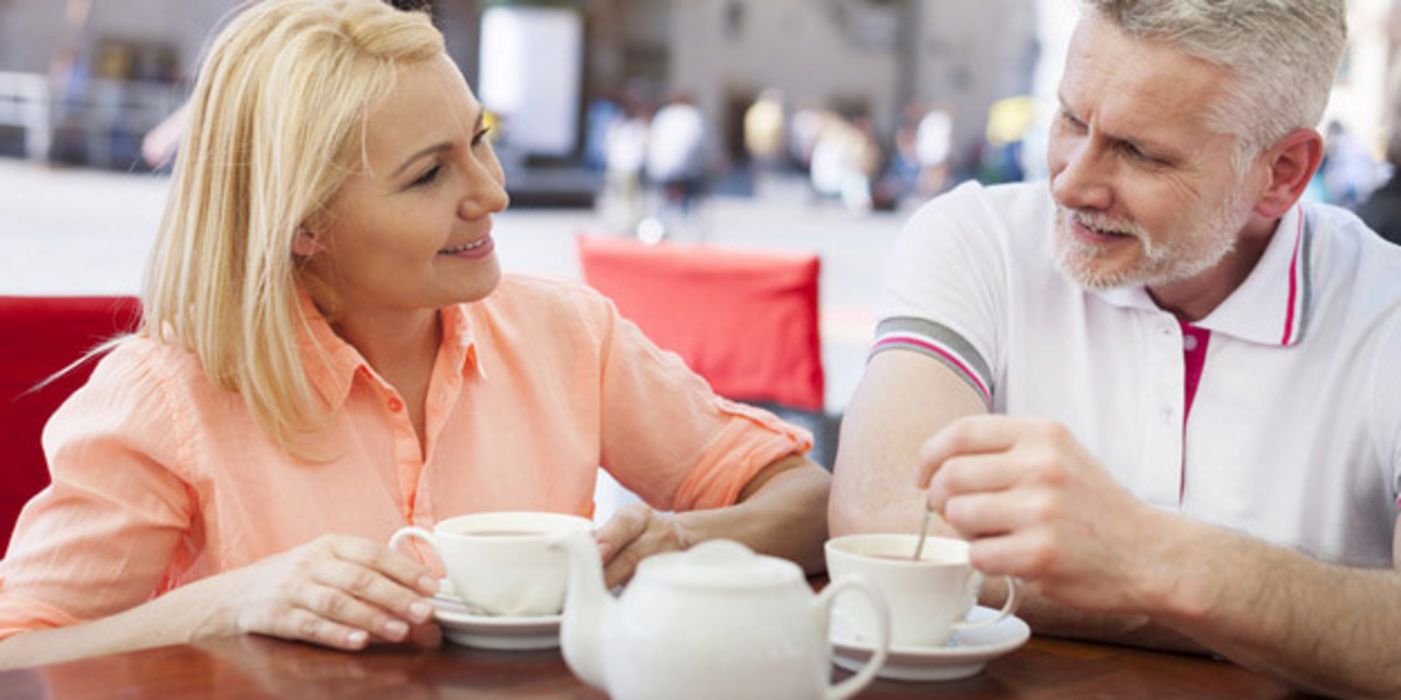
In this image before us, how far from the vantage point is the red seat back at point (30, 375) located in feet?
6.67

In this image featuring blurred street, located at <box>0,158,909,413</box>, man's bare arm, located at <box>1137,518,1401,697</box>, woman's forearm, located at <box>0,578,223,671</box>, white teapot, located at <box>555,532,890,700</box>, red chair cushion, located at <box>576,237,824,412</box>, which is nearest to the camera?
white teapot, located at <box>555,532,890,700</box>

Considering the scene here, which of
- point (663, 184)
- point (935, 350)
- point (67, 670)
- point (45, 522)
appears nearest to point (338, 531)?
point (45, 522)

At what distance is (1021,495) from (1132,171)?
0.71 m

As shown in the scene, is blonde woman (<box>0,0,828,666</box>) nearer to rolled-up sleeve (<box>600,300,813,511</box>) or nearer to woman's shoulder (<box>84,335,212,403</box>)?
woman's shoulder (<box>84,335,212,403</box>)

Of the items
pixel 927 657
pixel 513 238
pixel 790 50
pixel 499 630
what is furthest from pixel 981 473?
pixel 790 50

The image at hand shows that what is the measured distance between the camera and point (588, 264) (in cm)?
385

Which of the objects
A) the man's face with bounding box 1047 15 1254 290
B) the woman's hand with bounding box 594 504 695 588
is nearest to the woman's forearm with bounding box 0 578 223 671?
the woman's hand with bounding box 594 504 695 588

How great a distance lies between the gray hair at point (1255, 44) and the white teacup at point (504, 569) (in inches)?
34.6

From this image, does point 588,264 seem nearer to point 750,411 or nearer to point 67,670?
point 750,411

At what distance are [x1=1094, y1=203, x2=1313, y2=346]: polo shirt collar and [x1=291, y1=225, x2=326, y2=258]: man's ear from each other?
2.90 ft

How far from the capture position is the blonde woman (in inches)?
60.7

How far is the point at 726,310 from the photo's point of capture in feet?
12.4

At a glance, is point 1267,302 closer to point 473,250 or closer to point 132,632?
point 473,250

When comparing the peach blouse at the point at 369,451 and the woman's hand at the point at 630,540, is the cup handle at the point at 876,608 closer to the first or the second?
the woman's hand at the point at 630,540
